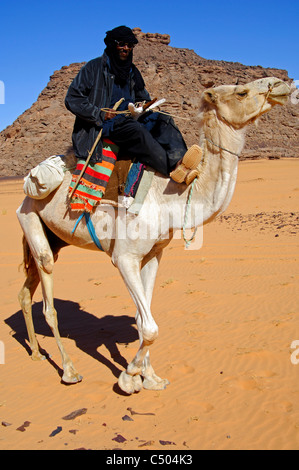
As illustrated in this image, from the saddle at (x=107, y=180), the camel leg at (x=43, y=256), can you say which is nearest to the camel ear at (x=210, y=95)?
the saddle at (x=107, y=180)

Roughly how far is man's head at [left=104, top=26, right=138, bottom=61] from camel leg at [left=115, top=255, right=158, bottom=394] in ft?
6.71

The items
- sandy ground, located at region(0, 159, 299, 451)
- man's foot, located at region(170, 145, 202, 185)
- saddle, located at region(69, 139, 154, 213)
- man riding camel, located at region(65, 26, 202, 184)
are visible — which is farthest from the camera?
saddle, located at region(69, 139, 154, 213)

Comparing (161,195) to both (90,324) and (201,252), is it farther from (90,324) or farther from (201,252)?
(201,252)

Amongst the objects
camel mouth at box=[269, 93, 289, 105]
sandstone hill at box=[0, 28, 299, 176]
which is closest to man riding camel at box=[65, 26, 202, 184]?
camel mouth at box=[269, 93, 289, 105]

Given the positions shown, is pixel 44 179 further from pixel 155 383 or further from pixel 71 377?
pixel 155 383

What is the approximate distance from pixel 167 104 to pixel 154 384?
92.6m

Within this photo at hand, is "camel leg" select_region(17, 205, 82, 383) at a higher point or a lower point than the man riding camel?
lower

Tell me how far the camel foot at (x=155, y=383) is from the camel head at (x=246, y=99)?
8.85 ft

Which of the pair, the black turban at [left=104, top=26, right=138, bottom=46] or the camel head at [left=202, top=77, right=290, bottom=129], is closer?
the camel head at [left=202, top=77, right=290, bottom=129]

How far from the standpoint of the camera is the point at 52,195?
5.02 metres

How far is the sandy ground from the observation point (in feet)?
12.9

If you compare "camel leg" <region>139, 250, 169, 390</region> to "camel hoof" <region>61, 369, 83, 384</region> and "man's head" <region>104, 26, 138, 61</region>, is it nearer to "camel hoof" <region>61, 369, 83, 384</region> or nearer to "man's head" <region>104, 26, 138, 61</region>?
"camel hoof" <region>61, 369, 83, 384</region>

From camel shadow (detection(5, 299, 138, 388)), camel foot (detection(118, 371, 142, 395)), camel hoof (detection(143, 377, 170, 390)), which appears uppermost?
camel foot (detection(118, 371, 142, 395))

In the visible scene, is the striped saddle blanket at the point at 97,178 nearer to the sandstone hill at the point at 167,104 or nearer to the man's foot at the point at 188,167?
the man's foot at the point at 188,167
